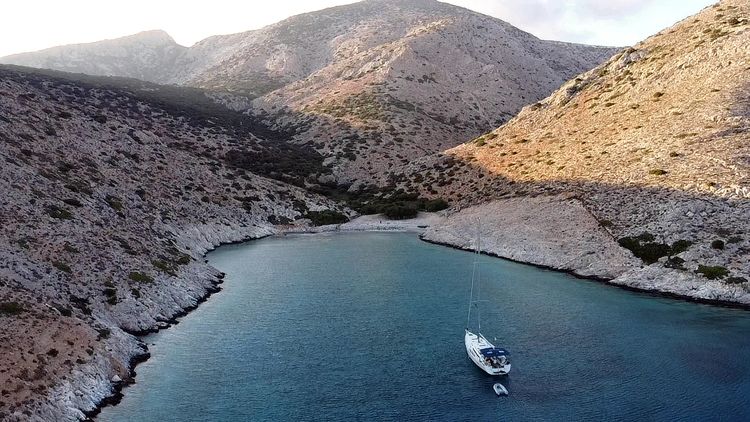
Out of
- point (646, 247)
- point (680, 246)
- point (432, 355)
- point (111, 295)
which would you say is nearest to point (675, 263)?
point (680, 246)

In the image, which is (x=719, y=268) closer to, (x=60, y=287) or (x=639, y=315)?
(x=639, y=315)

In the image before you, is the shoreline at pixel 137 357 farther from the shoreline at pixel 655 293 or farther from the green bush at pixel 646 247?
the green bush at pixel 646 247

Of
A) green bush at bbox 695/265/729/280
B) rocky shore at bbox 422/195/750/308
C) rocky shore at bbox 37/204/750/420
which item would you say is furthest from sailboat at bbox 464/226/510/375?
green bush at bbox 695/265/729/280

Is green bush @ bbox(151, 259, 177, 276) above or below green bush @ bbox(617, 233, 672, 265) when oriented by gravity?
below

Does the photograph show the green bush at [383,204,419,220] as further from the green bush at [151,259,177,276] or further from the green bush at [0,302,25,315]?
the green bush at [0,302,25,315]

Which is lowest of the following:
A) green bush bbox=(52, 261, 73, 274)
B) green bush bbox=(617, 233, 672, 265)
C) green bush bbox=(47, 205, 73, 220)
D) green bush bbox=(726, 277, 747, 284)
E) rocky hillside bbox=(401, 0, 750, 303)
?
green bush bbox=(52, 261, 73, 274)

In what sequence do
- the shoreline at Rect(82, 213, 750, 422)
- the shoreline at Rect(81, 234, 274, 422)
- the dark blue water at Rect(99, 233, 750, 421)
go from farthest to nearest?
the shoreline at Rect(82, 213, 750, 422) → the dark blue water at Rect(99, 233, 750, 421) → the shoreline at Rect(81, 234, 274, 422)
